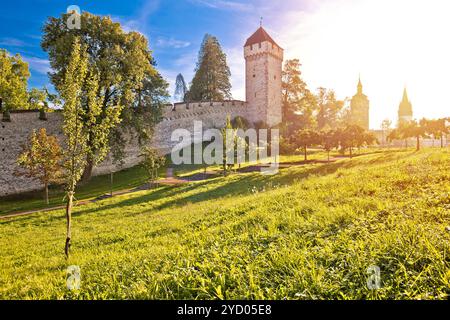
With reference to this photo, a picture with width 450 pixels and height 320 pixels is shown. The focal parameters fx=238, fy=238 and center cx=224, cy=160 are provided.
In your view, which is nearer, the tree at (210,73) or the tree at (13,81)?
the tree at (13,81)

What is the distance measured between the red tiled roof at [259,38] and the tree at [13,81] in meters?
34.7

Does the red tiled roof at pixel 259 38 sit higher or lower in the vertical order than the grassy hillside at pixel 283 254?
higher

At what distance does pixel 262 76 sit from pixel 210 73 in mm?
10722

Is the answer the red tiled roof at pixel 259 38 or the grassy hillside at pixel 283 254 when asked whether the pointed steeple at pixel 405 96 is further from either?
the grassy hillside at pixel 283 254

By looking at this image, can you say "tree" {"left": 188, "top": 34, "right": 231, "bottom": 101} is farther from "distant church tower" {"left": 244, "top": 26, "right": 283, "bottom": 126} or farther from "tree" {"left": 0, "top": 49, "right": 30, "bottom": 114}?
"tree" {"left": 0, "top": 49, "right": 30, "bottom": 114}

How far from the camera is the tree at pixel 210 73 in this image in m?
47.4

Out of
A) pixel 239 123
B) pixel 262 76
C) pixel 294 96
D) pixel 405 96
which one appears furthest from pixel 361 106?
pixel 239 123

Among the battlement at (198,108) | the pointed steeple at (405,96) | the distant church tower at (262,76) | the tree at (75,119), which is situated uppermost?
the pointed steeple at (405,96)

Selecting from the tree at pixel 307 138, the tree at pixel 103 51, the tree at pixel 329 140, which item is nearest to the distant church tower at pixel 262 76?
the tree at pixel 307 138

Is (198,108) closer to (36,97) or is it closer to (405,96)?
(36,97)

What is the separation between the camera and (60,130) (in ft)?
75.7

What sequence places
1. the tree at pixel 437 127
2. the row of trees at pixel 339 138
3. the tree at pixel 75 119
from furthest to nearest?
the tree at pixel 437 127 < the row of trees at pixel 339 138 < the tree at pixel 75 119

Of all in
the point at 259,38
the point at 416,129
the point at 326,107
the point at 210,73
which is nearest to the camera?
the point at 416,129
